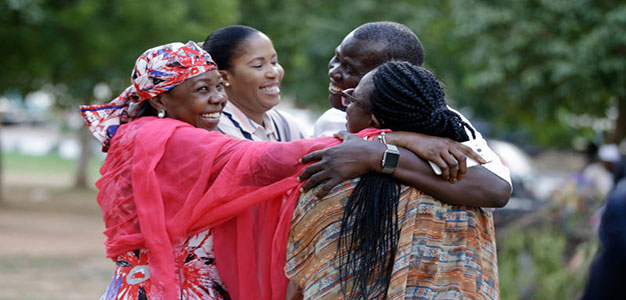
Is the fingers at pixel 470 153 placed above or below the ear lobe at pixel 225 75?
below

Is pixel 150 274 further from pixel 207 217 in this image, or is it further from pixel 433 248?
pixel 433 248

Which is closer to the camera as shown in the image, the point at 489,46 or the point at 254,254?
the point at 254,254

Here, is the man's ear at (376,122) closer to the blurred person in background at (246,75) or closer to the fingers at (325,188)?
the fingers at (325,188)

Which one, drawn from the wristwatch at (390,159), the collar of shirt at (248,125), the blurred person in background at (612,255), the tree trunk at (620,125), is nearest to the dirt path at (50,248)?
the collar of shirt at (248,125)

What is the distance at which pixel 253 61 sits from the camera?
3.50 metres

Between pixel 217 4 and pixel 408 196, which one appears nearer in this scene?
pixel 408 196

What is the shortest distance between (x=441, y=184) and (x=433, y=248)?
0.22 metres

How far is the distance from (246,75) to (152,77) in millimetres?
553

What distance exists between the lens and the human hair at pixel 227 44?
3484 mm

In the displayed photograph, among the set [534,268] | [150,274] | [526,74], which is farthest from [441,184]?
[526,74]

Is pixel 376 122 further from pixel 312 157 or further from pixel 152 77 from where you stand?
pixel 152 77

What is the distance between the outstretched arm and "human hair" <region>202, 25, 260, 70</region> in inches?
38.5

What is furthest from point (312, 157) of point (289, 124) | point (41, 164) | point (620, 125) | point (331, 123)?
point (41, 164)

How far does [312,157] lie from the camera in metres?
2.68
